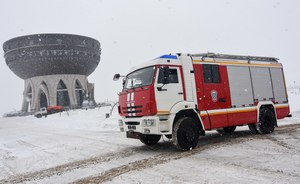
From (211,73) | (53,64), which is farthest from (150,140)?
(53,64)

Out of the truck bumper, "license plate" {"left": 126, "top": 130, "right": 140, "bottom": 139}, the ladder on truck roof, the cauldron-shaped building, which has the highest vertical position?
the cauldron-shaped building

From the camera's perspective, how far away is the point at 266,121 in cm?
1138

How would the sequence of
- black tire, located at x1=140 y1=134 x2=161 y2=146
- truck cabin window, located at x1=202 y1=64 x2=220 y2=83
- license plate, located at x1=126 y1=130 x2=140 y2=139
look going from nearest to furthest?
license plate, located at x1=126 y1=130 x2=140 y2=139
truck cabin window, located at x1=202 y1=64 x2=220 y2=83
black tire, located at x1=140 y1=134 x2=161 y2=146

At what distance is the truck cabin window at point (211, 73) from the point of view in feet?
31.6

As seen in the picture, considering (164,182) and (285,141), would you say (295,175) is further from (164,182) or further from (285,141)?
(285,141)

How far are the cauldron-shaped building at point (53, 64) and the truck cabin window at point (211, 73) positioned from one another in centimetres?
6083

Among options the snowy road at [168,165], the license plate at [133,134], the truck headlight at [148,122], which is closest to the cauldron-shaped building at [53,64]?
the license plate at [133,134]

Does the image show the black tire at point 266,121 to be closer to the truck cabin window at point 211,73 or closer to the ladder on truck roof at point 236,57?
the ladder on truck roof at point 236,57

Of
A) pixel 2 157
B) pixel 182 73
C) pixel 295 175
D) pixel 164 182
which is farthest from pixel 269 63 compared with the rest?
pixel 2 157

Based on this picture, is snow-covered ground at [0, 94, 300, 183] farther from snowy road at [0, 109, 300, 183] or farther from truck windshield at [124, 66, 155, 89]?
truck windshield at [124, 66, 155, 89]

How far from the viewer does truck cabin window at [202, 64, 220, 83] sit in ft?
31.6

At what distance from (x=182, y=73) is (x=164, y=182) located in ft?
14.9

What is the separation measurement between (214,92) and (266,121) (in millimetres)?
3408

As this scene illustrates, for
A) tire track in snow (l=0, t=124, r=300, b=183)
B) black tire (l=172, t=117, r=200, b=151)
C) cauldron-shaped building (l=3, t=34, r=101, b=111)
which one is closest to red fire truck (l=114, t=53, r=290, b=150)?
black tire (l=172, t=117, r=200, b=151)
